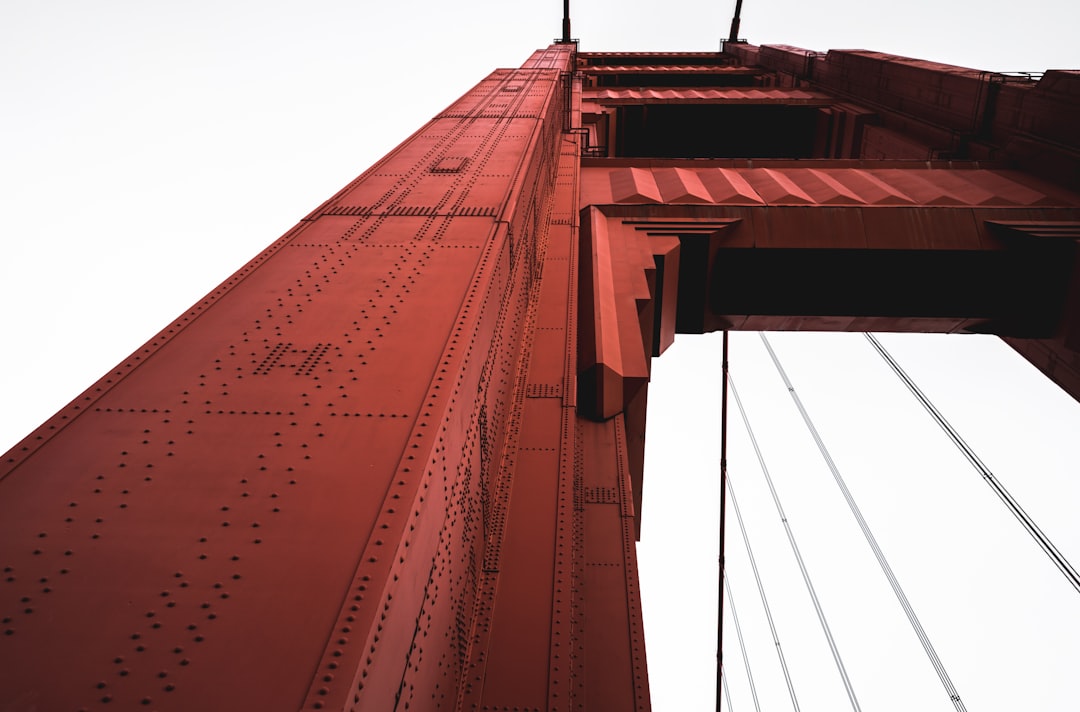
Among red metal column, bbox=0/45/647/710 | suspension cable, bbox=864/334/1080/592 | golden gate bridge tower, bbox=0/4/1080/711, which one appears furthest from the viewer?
suspension cable, bbox=864/334/1080/592

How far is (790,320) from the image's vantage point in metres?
12.0

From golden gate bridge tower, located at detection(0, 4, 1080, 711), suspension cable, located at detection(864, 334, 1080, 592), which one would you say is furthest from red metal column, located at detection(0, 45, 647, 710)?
suspension cable, located at detection(864, 334, 1080, 592)

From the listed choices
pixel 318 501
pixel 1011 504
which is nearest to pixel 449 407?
pixel 318 501

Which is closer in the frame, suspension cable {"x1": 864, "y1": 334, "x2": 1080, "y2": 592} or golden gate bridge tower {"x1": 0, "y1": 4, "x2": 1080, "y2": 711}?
golden gate bridge tower {"x1": 0, "y1": 4, "x2": 1080, "y2": 711}

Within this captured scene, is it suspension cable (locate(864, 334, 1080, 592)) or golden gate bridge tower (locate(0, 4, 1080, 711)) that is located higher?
golden gate bridge tower (locate(0, 4, 1080, 711))

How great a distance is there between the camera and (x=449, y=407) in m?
3.59

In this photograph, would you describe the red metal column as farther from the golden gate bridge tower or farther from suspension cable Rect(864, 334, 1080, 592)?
suspension cable Rect(864, 334, 1080, 592)

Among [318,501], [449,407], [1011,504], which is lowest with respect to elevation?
[1011,504]

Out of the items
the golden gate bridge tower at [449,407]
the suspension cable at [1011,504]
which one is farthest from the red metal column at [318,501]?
the suspension cable at [1011,504]

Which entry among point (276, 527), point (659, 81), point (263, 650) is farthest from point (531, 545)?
point (659, 81)

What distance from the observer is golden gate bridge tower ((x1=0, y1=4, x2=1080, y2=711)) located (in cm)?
237

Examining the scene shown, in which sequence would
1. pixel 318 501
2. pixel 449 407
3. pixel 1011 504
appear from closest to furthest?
pixel 318 501 < pixel 449 407 < pixel 1011 504

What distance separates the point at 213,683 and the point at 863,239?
11439mm

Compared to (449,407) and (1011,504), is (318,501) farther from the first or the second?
(1011,504)
